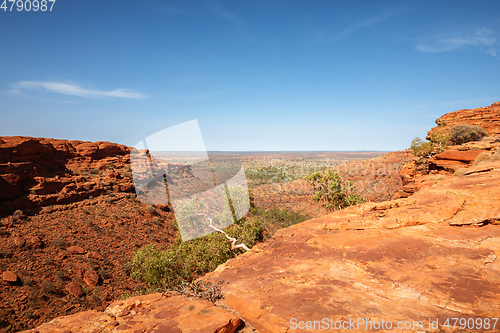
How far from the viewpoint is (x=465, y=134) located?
24266 millimetres

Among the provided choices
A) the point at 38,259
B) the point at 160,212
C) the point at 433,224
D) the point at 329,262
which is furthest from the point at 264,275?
the point at 160,212

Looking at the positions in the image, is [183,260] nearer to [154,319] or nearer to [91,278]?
[91,278]

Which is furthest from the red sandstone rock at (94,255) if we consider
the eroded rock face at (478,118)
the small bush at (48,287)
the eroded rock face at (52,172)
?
the eroded rock face at (478,118)

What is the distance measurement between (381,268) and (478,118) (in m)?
35.8

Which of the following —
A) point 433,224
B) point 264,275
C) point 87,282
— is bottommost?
point 87,282

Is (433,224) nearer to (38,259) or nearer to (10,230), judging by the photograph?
(38,259)

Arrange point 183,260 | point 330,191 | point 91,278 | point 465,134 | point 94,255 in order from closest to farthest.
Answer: point 183,260, point 91,278, point 94,255, point 330,191, point 465,134

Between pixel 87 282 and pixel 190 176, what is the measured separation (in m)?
27.3

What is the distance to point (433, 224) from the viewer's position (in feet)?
23.0

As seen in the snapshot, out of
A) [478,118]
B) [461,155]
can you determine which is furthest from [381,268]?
[478,118]

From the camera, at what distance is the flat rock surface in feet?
12.4

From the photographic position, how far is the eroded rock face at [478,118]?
28.5 meters

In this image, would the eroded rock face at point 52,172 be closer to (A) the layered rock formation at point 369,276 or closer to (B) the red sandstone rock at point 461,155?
(A) the layered rock formation at point 369,276

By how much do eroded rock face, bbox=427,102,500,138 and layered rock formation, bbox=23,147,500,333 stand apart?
27.6 meters
